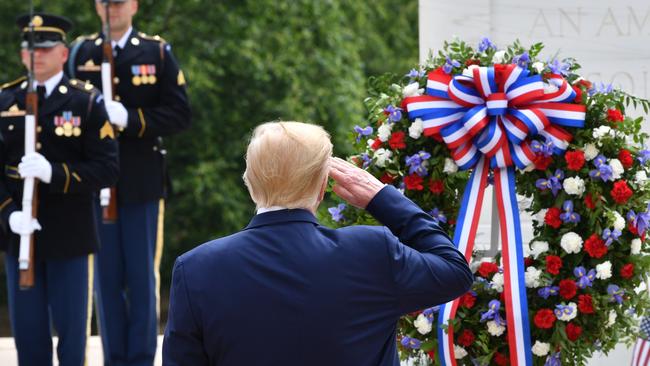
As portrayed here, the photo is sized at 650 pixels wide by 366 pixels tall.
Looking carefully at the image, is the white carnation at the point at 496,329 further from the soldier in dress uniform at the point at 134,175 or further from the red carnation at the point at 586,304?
the soldier in dress uniform at the point at 134,175

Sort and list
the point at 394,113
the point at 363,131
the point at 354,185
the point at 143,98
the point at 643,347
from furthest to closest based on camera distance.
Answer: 1. the point at 143,98
2. the point at 643,347
3. the point at 363,131
4. the point at 394,113
5. the point at 354,185

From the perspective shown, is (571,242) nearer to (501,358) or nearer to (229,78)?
(501,358)

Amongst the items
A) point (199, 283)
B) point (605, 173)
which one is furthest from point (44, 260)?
point (199, 283)

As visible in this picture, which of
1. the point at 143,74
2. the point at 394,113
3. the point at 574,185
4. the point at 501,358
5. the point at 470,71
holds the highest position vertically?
the point at 470,71

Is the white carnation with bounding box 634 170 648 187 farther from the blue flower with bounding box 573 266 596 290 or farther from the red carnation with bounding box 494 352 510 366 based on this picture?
the red carnation with bounding box 494 352 510 366

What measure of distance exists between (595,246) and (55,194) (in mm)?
2823

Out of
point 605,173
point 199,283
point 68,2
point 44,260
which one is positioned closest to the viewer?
point 199,283

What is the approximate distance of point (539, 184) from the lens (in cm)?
485

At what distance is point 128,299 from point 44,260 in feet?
3.24

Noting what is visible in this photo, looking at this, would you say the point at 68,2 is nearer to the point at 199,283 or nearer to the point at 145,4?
the point at 145,4

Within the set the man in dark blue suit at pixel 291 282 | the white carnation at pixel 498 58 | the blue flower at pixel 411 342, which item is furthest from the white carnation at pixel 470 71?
the man in dark blue suit at pixel 291 282

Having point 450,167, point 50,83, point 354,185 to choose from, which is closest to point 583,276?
point 450,167

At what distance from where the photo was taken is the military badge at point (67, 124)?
626cm

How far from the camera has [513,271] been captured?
4.78 meters
